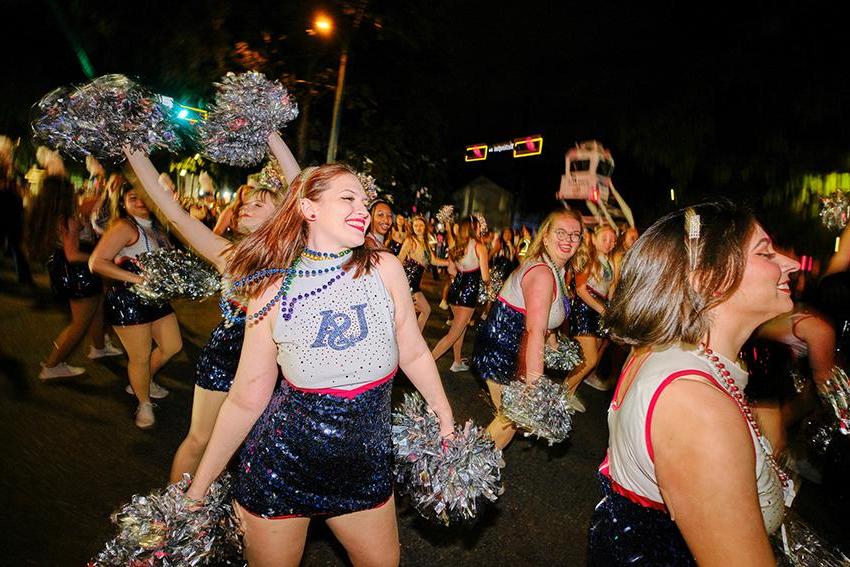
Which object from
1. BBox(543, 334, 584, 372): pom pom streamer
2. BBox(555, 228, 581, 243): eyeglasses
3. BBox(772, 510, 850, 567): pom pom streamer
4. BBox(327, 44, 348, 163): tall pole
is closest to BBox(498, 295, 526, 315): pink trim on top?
BBox(555, 228, 581, 243): eyeglasses

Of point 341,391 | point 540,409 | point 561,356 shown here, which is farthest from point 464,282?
point 341,391

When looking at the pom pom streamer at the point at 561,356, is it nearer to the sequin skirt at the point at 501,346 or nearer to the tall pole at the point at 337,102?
the sequin skirt at the point at 501,346

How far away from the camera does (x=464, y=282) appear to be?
783cm

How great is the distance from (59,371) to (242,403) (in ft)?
15.4

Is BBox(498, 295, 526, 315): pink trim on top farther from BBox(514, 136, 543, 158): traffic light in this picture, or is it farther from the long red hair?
BBox(514, 136, 543, 158): traffic light

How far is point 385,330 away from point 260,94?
174 centimetres

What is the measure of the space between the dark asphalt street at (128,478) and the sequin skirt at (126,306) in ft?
A: 3.21

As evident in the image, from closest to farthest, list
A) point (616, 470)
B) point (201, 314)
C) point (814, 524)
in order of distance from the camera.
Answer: point (616, 470), point (814, 524), point (201, 314)

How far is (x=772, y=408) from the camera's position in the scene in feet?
11.0

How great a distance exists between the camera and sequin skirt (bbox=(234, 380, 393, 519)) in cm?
199

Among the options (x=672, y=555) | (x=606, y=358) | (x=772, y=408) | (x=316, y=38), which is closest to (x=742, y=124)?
(x=606, y=358)

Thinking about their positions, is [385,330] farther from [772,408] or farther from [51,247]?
[51,247]

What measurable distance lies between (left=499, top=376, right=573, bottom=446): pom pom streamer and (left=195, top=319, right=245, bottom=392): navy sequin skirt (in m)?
1.73

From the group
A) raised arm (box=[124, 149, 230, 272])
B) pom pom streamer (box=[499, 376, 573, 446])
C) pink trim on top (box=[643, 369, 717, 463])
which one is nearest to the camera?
pink trim on top (box=[643, 369, 717, 463])
